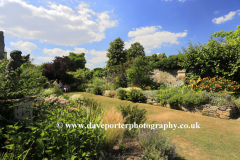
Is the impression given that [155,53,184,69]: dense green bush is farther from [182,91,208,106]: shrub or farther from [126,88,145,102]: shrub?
[182,91,208,106]: shrub

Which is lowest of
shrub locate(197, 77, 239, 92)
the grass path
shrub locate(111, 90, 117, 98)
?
the grass path

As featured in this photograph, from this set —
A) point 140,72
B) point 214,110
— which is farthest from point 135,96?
point 214,110

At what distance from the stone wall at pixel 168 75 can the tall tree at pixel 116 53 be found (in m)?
16.9

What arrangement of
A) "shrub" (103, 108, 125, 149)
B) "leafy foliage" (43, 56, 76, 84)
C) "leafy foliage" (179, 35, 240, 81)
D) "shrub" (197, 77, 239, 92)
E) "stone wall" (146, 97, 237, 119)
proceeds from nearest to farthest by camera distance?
"shrub" (103, 108, 125, 149)
"stone wall" (146, 97, 237, 119)
"shrub" (197, 77, 239, 92)
"leafy foliage" (179, 35, 240, 81)
"leafy foliage" (43, 56, 76, 84)

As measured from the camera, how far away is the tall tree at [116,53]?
28.5 m

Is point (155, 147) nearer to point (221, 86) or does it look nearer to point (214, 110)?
point (214, 110)

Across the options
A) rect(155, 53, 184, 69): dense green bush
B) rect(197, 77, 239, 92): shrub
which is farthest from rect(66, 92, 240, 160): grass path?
rect(155, 53, 184, 69): dense green bush

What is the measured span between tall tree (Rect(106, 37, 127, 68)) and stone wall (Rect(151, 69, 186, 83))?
1690 centimetres

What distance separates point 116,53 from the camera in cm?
2867

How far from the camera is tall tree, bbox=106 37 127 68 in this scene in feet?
93.4

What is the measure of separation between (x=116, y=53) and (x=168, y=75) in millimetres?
18863

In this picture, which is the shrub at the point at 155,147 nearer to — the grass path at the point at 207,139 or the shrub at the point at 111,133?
the shrub at the point at 111,133

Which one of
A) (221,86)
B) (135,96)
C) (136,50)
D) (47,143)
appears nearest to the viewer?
(47,143)

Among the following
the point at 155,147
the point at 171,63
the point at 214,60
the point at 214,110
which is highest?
the point at 171,63
